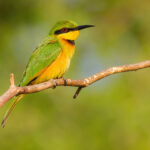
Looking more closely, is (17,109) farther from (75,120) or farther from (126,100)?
(126,100)

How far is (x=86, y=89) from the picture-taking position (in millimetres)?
5422

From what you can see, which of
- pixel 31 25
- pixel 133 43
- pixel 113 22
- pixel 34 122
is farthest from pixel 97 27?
pixel 34 122

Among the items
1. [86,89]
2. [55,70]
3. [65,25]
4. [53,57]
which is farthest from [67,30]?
[86,89]

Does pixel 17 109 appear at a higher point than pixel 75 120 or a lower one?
higher

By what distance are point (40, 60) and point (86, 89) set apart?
144 centimetres

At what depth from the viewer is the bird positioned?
403 cm

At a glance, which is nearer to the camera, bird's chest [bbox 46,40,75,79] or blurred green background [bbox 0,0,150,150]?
bird's chest [bbox 46,40,75,79]

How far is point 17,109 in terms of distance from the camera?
5.14m

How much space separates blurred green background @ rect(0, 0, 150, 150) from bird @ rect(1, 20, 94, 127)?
1.01m

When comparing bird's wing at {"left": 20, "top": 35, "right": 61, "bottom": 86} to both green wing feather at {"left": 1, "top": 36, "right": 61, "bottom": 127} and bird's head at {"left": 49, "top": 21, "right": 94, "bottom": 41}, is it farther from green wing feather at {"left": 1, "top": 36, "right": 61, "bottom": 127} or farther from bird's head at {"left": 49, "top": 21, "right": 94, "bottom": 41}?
bird's head at {"left": 49, "top": 21, "right": 94, "bottom": 41}

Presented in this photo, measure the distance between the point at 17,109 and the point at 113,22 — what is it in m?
2.21

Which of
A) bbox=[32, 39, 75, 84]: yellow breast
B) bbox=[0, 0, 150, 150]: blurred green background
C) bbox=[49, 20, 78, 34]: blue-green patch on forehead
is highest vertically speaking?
bbox=[49, 20, 78, 34]: blue-green patch on forehead

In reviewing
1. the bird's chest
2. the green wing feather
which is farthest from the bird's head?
the bird's chest

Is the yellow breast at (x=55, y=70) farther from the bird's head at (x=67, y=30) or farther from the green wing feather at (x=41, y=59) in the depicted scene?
the bird's head at (x=67, y=30)
